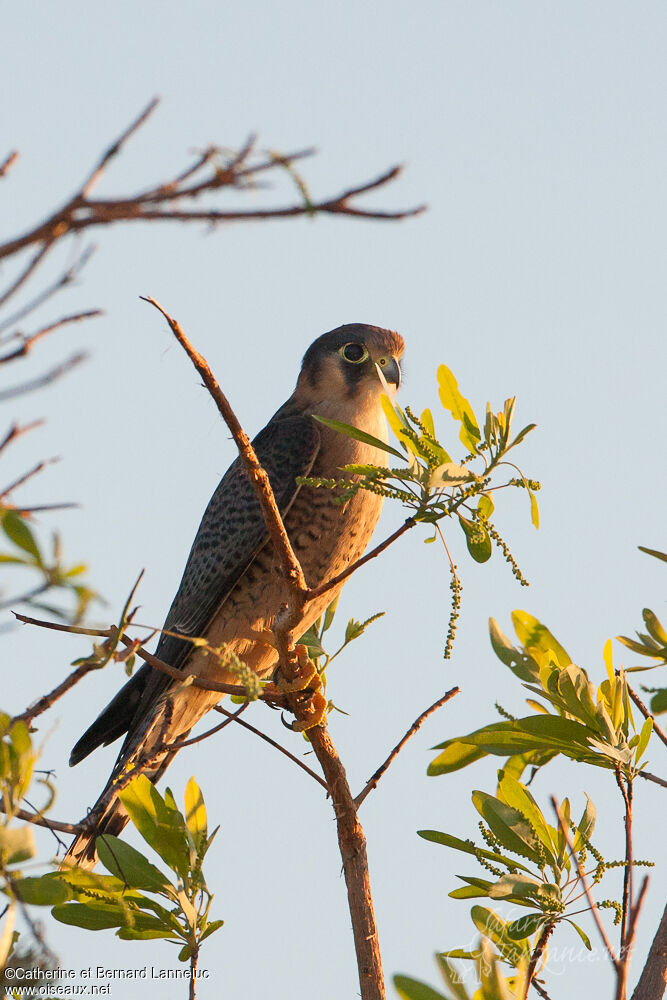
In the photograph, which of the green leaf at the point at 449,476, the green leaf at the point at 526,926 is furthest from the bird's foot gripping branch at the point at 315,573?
the green leaf at the point at 526,926

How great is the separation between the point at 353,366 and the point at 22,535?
4398 millimetres

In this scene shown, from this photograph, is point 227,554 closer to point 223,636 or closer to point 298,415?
point 223,636

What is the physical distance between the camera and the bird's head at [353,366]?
5.61 m

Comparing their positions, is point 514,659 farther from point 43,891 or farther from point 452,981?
point 43,891

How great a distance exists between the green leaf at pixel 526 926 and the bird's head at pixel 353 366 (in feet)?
10.2

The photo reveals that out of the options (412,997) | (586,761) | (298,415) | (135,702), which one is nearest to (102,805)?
(412,997)

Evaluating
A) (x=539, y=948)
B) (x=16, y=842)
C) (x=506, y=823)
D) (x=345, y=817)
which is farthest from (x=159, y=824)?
(x=16, y=842)

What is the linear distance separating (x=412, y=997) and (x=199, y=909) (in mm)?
966

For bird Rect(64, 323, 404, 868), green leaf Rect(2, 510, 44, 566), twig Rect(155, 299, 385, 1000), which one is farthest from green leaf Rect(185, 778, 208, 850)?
green leaf Rect(2, 510, 44, 566)

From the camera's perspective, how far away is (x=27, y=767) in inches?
72.2

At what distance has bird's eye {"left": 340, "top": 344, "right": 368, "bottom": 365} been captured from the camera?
5.69 m

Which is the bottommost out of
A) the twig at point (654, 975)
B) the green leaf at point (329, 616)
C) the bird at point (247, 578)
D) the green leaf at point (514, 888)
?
the twig at point (654, 975)

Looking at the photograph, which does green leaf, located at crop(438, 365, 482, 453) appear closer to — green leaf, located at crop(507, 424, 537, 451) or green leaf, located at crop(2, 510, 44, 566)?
green leaf, located at crop(507, 424, 537, 451)

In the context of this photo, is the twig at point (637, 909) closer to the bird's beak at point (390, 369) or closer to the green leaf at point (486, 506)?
the green leaf at point (486, 506)
